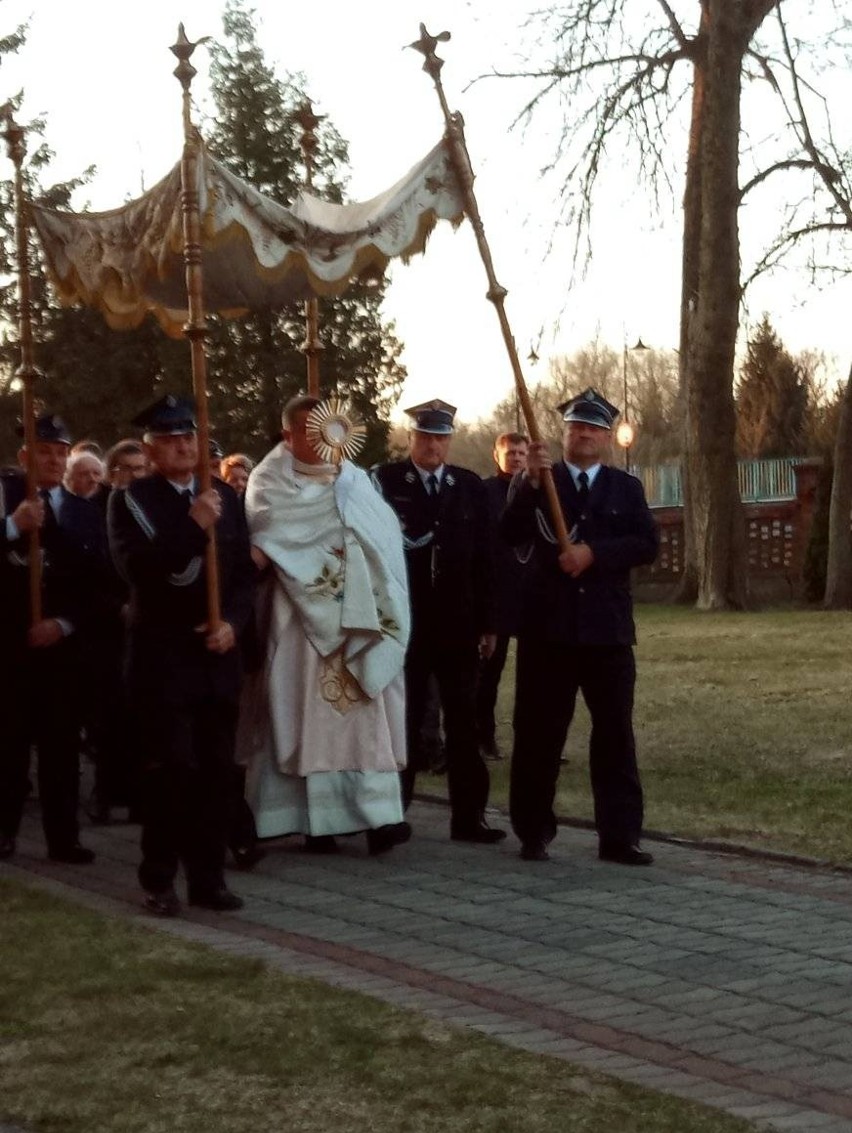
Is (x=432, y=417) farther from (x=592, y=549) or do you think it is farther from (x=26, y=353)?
(x=26, y=353)

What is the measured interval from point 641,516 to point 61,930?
325 centimetres

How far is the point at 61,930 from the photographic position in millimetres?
8250

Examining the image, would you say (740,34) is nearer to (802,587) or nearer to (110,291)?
(802,587)

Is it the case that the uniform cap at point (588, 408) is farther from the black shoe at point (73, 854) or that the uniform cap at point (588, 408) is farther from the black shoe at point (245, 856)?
the black shoe at point (73, 854)

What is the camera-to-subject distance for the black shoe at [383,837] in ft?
33.4

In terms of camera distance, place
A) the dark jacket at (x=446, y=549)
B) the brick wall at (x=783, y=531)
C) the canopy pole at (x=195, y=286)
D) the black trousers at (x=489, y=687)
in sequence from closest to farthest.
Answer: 1. the canopy pole at (x=195, y=286)
2. the dark jacket at (x=446, y=549)
3. the black trousers at (x=489, y=687)
4. the brick wall at (x=783, y=531)

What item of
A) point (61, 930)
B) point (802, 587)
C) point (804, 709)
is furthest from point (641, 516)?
point (802, 587)

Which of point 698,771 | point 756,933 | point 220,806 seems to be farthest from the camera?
point 698,771

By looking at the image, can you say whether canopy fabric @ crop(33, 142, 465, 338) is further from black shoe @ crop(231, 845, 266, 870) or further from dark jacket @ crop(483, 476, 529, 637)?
black shoe @ crop(231, 845, 266, 870)

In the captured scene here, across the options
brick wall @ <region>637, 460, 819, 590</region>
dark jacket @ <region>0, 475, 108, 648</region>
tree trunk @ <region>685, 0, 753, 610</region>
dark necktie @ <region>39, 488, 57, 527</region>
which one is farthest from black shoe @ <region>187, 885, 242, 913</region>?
brick wall @ <region>637, 460, 819, 590</region>

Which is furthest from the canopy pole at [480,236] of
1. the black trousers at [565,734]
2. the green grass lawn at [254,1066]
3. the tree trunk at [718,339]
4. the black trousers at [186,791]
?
the tree trunk at [718,339]

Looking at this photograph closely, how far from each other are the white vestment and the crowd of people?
0.03 feet

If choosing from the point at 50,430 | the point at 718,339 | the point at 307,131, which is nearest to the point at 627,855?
the point at 50,430

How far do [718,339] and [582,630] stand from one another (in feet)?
76.3
